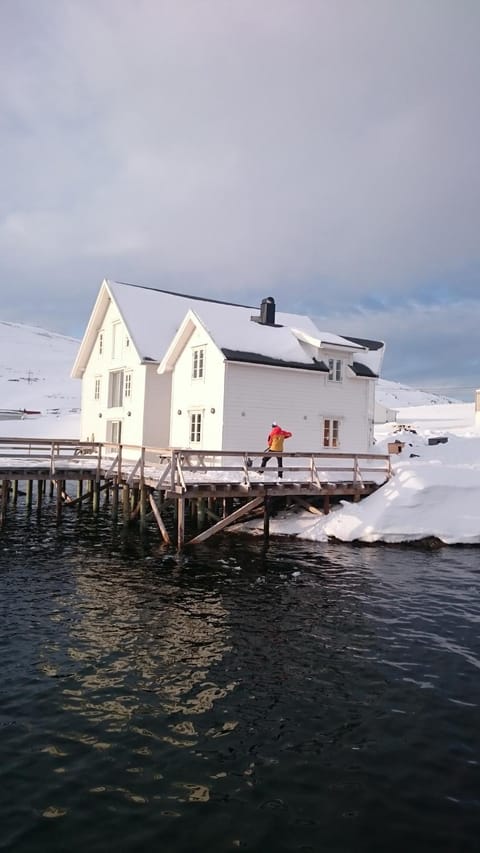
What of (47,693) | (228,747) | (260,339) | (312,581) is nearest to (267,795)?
(228,747)

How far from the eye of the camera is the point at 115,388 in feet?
108

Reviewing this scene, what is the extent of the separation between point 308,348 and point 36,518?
14.1 m

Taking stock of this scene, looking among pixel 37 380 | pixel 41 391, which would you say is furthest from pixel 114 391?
pixel 37 380

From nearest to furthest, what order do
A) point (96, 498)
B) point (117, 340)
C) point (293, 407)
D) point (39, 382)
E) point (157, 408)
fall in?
point (96, 498), point (293, 407), point (157, 408), point (117, 340), point (39, 382)

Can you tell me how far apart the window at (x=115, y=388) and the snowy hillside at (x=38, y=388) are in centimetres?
2625

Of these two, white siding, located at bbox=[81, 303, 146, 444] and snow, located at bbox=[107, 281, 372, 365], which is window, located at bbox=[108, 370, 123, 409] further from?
snow, located at bbox=[107, 281, 372, 365]

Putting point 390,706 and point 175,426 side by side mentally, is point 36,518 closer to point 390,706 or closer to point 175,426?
point 175,426

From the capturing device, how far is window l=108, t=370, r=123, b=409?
32500 mm

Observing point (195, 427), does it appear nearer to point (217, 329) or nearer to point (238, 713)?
point (217, 329)

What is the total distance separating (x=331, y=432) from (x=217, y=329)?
7.11 m

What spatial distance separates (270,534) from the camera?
2116cm

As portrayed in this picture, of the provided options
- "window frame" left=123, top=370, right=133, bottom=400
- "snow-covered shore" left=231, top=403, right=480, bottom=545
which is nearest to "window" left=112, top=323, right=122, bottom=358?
"window frame" left=123, top=370, right=133, bottom=400

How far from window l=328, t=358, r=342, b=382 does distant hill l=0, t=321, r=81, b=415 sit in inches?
2543

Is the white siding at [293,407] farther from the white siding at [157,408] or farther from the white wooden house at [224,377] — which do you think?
the white siding at [157,408]
